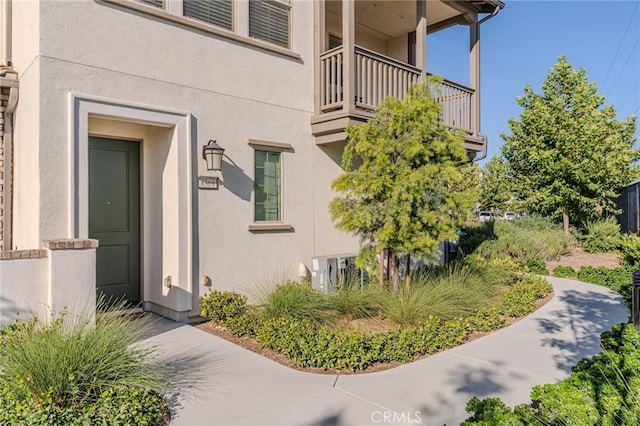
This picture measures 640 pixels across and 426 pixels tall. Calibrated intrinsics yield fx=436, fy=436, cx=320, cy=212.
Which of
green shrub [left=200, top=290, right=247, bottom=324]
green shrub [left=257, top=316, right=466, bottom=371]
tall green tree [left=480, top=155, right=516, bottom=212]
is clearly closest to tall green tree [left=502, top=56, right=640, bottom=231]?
tall green tree [left=480, top=155, right=516, bottom=212]

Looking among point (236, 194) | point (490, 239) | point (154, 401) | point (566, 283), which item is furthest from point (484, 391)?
point (490, 239)

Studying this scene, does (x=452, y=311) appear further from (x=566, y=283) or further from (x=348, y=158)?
(x=566, y=283)

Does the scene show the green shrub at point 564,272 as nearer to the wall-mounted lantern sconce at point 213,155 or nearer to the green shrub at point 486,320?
the green shrub at point 486,320

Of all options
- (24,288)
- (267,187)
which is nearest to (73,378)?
(24,288)

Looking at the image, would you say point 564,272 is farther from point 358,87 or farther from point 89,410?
point 89,410

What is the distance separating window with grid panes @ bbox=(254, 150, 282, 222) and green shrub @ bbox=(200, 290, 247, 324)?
146cm

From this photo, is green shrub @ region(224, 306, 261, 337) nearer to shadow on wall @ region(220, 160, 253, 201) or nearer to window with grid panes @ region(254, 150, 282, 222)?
window with grid panes @ region(254, 150, 282, 222)

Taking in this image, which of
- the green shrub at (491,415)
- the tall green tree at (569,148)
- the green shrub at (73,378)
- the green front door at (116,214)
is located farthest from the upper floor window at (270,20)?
the tall green tree at (569,148)

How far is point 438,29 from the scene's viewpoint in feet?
36.6

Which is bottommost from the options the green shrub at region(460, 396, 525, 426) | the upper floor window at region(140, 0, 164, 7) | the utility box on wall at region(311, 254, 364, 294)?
the green shrub at region(460, 396, 525, 426)

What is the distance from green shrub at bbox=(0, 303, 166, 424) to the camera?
124 inches

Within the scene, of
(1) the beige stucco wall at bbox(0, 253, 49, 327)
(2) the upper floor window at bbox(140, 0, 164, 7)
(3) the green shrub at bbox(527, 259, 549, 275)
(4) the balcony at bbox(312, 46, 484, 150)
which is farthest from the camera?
(3) the green shrub at bbox(527, 259, 549, 275)

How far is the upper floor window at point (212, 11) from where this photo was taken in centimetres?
652

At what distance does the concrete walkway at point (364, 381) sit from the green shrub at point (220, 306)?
398 millimetres
